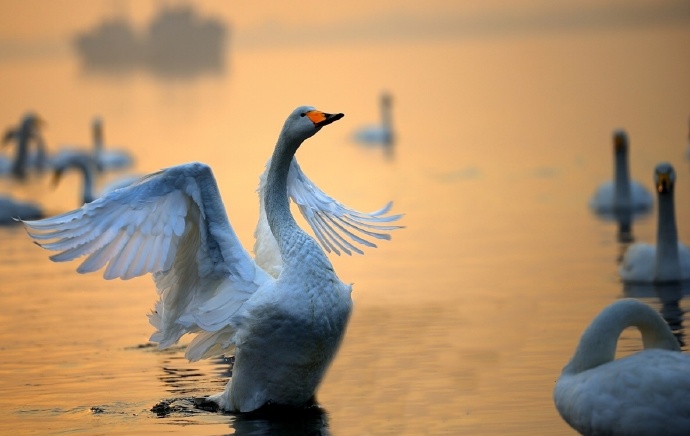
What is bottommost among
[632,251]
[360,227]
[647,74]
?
[647,74]

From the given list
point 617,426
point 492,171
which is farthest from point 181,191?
point 492,171

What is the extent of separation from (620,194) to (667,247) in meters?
5.46

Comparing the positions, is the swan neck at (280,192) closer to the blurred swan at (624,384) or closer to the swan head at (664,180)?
the blurred swan at (624,384)

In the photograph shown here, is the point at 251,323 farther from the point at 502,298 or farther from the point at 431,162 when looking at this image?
the point at 431,162

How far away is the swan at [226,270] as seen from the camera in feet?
30.6

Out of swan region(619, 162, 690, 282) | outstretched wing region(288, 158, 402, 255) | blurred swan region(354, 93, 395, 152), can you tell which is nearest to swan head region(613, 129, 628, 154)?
swan region(619, 162, 690, 282)

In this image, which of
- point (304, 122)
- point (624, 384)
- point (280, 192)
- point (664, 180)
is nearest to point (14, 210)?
point (664, 180)

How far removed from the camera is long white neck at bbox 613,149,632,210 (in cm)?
1906

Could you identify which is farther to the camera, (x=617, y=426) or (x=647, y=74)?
(x=647, y=74)

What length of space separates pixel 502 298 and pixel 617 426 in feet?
17.9

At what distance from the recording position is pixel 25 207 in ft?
68.4

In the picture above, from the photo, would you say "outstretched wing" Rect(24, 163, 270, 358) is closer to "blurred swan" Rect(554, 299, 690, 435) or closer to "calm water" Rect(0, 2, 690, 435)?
"calm water" Rect(0, 2, 690, 435)

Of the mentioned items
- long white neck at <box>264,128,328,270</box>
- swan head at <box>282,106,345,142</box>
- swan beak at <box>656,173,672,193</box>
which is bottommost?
swan beak at <box>656,173,672,193</box>

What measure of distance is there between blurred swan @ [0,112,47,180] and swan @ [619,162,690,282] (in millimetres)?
17023
